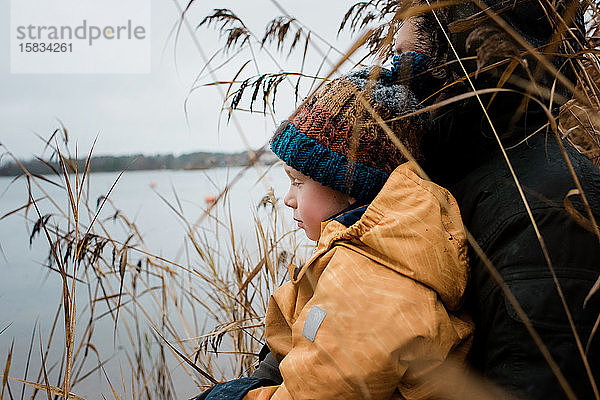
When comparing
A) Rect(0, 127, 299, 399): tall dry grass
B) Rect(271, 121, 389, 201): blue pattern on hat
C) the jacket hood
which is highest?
Rect(271, 121, 389, 201): blue pattern on hat

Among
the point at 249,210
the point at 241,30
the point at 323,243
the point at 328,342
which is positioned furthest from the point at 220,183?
the point at 328,342

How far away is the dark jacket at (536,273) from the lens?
843 millimetres

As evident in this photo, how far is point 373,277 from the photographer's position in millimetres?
1053

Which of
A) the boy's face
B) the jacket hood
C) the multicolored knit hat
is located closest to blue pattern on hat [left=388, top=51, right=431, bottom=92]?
the multicolored knit hat

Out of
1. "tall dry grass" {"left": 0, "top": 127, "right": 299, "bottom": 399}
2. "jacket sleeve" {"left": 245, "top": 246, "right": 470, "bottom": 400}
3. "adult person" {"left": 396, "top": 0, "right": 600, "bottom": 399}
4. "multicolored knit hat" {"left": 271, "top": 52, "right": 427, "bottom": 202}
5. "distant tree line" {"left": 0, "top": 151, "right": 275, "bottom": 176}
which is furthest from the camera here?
"tall dry grass" {"left": 0, "top": 127, "right": 299, "bottom": 399}

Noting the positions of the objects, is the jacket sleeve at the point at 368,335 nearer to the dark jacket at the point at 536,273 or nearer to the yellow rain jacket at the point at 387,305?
the yellow rain jacket at the point at 387,305

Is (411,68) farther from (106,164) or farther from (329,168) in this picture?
(106,164)

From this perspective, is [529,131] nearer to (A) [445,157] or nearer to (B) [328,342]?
(A) [445,157]

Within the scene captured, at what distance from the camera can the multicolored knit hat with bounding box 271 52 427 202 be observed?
1.32m

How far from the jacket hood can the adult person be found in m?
0.04

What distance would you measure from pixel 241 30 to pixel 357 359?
0.89m

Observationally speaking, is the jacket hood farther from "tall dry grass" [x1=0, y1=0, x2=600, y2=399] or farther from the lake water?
the lake water

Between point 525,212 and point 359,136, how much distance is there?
19.6 inches

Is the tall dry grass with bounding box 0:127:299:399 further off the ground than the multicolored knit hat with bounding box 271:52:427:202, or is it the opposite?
the multicolored knit hat with bounding box 271:52:427:202
